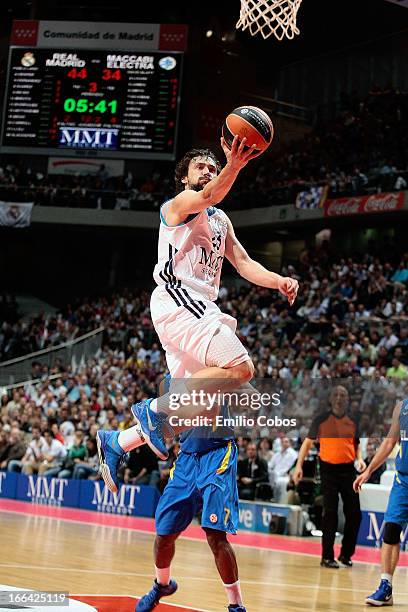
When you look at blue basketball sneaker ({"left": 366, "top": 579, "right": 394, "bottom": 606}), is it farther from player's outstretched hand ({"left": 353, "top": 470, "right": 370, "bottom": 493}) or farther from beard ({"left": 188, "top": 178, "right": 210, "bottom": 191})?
beard ({"left": 188, "top": 178, "right": 210, "bottom": 191})

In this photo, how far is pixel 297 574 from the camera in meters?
9.24

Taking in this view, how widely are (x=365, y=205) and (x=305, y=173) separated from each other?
3.73m

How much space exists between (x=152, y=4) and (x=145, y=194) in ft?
20.8

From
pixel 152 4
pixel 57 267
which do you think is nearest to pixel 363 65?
pixel 152 4

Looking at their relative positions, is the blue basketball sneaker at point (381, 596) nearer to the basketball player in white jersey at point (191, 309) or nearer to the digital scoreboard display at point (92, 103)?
the basketball player in white jersey at point (191, 309)

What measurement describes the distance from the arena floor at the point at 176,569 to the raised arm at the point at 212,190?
8.29 ft

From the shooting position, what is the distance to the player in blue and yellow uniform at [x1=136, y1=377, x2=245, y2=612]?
531 cm

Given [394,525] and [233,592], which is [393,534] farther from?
[233,592]

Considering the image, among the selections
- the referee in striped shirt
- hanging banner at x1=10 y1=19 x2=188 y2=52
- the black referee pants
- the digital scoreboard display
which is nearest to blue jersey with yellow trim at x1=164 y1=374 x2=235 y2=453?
the referee in striped shirt

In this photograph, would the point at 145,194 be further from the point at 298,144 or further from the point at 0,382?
the point at 0,382

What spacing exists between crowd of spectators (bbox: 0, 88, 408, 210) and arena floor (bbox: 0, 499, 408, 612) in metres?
13.8

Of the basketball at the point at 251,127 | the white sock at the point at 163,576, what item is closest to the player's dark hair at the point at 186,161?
the basketball at the point at 251,127

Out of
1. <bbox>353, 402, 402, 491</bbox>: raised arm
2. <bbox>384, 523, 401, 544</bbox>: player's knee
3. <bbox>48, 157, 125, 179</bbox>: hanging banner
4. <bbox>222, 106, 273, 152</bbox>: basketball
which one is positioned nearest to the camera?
<bbox>222, 106, 273, 152</bbox>: basketball

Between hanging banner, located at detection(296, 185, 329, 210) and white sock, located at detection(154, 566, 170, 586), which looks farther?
hanging banner, located at detection(296, 185, 329, 210)
